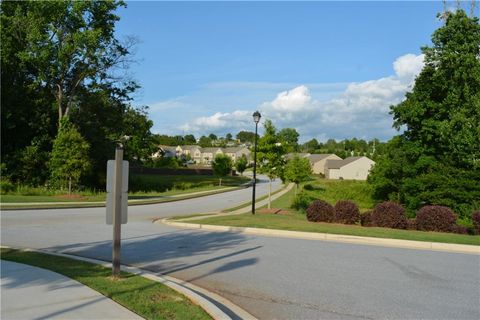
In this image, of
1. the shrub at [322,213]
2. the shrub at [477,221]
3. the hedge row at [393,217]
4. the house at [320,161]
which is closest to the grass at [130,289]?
the shrub at [322,213]

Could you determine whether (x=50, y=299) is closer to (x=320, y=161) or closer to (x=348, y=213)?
(x=348, y=213)

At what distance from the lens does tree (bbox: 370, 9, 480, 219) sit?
28516mm

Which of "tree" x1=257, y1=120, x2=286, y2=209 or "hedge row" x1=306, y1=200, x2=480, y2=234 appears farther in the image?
"tree" x1=257, y1=120, x2=286, y2=209

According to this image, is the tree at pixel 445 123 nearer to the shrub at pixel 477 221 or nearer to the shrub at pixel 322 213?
the shrub at pixel 477 221

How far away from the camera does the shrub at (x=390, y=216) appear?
18.1 meters

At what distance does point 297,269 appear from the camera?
9703mm

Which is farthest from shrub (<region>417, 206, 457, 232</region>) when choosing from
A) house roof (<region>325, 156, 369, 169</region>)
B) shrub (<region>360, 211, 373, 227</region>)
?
house roof (<region>325, 156, 369, 169</region>)

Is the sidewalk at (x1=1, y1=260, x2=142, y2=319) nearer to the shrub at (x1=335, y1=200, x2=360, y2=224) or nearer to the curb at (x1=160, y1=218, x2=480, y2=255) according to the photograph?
the curb at (x1=160, y1=218, x2=480, y2=255)

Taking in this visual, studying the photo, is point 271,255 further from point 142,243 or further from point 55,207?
point 55,207

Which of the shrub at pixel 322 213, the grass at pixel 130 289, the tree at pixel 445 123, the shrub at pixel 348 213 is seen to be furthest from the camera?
the tree at pixel 445 123

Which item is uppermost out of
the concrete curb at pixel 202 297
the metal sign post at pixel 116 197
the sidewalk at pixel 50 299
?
the metal sign post at pixel 116 197

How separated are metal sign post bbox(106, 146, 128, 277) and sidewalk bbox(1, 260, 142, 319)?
79 centimetres

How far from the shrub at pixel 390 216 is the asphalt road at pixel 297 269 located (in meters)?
5.30

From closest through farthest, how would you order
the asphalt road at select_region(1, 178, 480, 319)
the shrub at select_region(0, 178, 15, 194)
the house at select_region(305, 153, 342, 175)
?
the asphalt road at select_region(1, 178, 480, 319)
the shrub at select_region(0, 178, 15, 194)
the house at select_region(305, 153, 342, 175)
